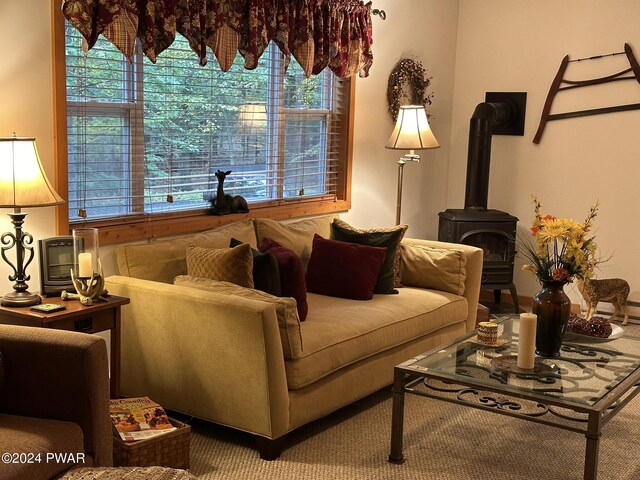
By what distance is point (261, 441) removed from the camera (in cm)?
349

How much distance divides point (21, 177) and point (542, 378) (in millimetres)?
2216

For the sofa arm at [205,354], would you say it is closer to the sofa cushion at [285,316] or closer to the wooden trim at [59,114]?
the sofa cushion at [285,316]

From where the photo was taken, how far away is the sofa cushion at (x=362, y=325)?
142 inches

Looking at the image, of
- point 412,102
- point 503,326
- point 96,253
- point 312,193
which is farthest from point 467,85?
point 96,253

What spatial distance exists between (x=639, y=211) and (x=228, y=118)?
3.15 metres

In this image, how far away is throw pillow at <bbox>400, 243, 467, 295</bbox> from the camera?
485cm

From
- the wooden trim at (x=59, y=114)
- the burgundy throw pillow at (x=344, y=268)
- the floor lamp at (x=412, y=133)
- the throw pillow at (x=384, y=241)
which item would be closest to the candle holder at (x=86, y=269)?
the wooden trim at (x=59, y=114)

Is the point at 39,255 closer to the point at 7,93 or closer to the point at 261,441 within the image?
the point at 7,93

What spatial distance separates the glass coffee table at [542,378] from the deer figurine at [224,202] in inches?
64.0

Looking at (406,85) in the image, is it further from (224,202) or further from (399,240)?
(224,202)

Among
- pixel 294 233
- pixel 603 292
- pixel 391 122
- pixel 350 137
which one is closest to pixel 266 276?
pixel 294 233

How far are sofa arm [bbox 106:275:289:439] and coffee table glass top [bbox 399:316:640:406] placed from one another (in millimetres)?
583

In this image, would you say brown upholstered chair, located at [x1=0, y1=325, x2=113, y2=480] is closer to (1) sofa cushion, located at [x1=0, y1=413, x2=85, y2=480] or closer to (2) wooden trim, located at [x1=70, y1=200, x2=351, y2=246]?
(1) sofa cushion, located at [x1=0, y1=413, x2=85, y2=480]

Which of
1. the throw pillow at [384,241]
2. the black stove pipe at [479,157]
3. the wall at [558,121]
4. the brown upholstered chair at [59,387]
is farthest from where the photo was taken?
the black stove pipe at [479,157]
